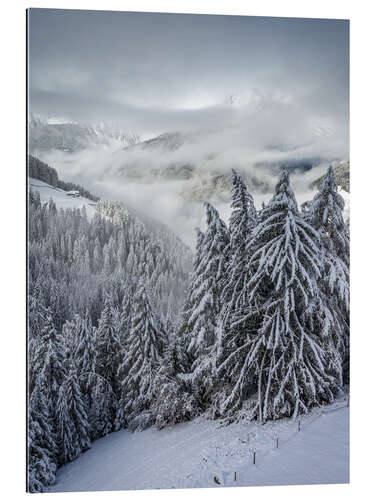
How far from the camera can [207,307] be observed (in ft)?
33.1

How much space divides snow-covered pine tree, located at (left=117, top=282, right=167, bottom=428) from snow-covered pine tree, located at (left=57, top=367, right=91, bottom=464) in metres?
1.23

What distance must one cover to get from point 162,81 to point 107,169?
8.12ft

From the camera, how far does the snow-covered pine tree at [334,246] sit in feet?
29.7

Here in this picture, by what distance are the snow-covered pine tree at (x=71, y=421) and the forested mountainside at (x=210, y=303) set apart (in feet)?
0.26

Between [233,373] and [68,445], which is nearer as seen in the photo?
[233,373]

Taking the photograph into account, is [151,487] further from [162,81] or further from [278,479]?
[162,81]

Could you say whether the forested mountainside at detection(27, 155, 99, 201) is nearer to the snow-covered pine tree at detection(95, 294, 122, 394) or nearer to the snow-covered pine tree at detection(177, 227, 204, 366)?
the snow-covered pine tree at detection(177, 227, 204, 366)

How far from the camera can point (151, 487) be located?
26.0 feet

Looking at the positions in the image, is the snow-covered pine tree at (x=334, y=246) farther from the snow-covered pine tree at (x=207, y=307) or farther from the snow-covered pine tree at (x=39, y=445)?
the snow-covered pine tree at (x=39, y=445)

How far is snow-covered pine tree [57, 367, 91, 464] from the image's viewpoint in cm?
1073

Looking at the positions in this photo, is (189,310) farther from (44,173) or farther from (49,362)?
(44,173)

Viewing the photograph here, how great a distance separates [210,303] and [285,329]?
2119 millimetres

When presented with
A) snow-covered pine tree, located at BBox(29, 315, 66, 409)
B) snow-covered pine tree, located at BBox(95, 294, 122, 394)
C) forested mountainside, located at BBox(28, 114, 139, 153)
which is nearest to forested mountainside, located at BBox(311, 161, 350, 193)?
forested mountainside, located at BBox(28, 114, 139, 153)
